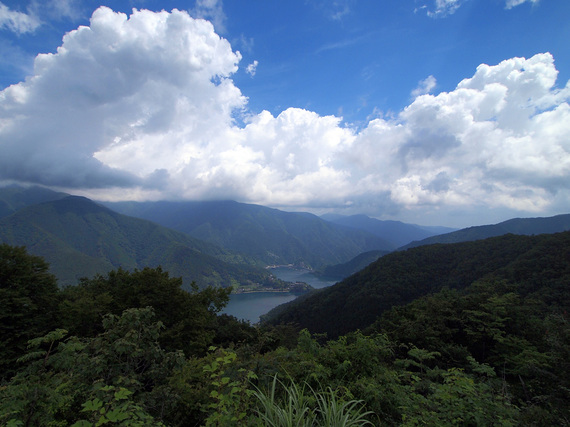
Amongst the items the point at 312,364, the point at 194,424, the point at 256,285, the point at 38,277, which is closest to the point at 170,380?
the point at 194,424

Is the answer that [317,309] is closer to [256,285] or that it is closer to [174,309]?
[174,309]

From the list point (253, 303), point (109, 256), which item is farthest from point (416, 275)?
point (109, 256)

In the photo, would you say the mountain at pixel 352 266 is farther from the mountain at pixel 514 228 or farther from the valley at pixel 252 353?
the valley at pixel 252 353

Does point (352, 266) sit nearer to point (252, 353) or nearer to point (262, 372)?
point (252, 353)

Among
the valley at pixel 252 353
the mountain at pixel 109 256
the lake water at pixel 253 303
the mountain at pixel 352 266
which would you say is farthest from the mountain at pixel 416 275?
the mountain at pixel 352 266

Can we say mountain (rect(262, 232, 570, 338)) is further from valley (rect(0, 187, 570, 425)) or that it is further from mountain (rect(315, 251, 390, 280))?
mountain (rect(315, 251, 390, 280))

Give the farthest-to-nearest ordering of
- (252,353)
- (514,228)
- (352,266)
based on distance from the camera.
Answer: (352,266) < (514,228) < (252,353)

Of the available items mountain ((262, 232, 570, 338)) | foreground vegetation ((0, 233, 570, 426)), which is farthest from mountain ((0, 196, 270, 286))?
foreground vegetation ((0, 233, 570, 426))
